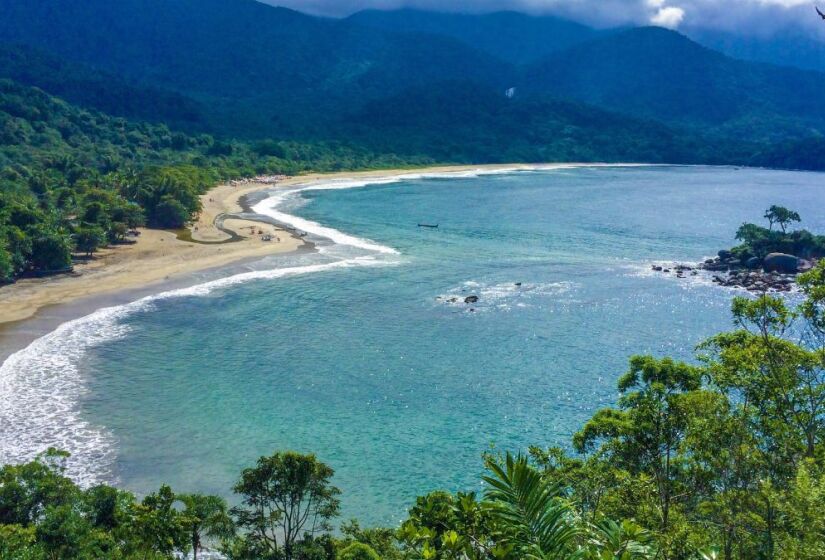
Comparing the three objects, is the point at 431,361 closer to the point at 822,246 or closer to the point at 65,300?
the point at 65,300

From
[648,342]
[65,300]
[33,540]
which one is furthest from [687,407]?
[65,300]

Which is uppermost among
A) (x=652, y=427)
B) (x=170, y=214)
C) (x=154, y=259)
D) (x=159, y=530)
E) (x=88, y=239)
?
(x=652, y=427)

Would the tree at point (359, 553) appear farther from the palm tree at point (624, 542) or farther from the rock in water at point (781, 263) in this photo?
the rock in water at point (781, 263)

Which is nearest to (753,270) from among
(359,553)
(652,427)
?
(652,427)

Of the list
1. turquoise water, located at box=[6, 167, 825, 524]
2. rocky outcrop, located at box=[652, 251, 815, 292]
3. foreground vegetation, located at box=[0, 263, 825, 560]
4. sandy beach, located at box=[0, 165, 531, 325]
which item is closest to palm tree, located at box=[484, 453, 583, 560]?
foreground vegetation, located at box=[0, 263, 825, 560]

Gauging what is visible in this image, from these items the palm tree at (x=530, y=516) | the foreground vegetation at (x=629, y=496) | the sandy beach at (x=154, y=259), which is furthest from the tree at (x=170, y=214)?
the palm tree at (x=530, y=516)

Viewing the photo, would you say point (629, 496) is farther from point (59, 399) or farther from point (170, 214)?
point (170, 214)
